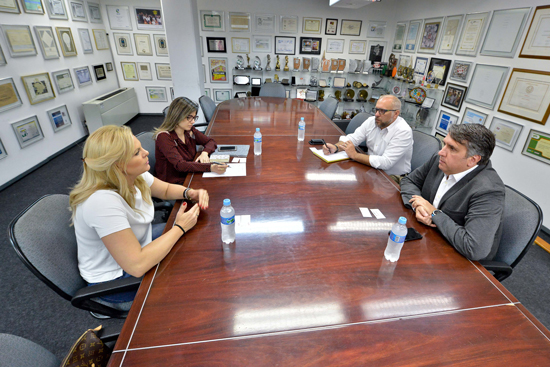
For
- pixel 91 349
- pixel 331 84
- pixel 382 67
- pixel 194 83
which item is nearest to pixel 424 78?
pixel 382 67

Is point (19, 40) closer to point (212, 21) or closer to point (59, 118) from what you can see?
point (59, 118)

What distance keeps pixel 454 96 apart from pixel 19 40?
6095mm

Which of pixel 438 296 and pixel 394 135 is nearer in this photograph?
pixel 438 296

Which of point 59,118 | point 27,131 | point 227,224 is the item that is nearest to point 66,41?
point 59,118

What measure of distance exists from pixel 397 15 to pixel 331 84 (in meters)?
1.84

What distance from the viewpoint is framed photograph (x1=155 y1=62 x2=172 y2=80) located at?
241 inches

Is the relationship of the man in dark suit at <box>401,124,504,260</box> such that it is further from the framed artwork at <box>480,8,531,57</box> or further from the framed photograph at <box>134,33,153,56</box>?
the framed photograph at <box>134,33,153,56</box>

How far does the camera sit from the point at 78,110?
4801 millimetres

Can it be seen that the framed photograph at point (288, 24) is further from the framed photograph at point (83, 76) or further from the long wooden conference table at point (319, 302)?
the long wooden conference table at point (319, 302)

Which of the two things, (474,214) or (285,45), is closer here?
(474,214)

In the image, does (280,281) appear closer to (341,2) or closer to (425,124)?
(341,2)

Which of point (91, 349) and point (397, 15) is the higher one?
point (397, 15)

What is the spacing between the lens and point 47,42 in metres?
4.05

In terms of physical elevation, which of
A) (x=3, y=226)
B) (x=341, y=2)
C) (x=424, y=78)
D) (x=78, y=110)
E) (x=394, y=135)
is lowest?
(x=3, y=226)
